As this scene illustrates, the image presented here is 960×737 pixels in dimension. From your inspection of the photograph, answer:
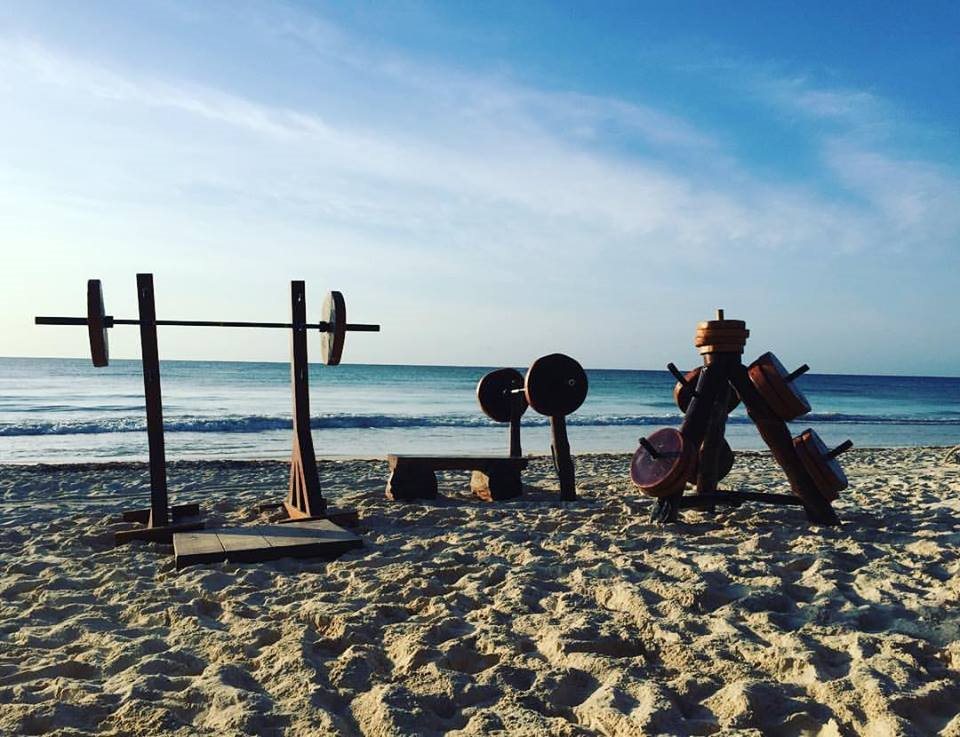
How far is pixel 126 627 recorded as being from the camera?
3857 mm

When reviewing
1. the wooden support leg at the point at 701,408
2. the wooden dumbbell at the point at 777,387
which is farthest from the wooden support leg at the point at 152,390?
the wooden dumbbell at the point at 777,387

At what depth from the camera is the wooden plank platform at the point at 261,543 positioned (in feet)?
16.7

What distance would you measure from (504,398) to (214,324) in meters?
3.38

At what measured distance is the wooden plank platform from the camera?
5.09 m

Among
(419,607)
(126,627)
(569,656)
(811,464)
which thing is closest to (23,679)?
(126,627)

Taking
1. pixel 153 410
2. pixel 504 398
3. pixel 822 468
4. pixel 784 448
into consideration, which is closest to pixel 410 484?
pixel 504 398

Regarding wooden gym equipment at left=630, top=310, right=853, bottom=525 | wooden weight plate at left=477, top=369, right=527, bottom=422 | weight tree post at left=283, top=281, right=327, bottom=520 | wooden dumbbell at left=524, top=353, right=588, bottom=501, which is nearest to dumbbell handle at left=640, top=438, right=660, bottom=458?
wooden gym equipment at left=630, top=310, right=853, bottom=525

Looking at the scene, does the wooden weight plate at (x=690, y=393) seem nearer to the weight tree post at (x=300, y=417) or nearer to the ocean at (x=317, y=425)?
the weight tree post at (x=300, y=417)

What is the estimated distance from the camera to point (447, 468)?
7621 millimetres

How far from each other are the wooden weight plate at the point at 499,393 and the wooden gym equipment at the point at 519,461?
2.38ft

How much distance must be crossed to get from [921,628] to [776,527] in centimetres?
229

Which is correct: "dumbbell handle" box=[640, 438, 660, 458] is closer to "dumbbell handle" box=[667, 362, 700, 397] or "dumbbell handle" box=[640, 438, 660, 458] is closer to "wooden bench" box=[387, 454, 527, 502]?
"dumbbell handle" box=[667, 362, 700, 397]

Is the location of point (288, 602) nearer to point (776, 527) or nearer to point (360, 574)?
point (360, 574)

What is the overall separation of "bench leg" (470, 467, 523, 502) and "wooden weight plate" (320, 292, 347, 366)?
6.69 ft
